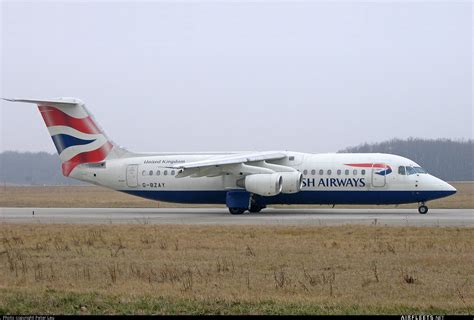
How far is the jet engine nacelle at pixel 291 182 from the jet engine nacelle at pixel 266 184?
0.20 meters

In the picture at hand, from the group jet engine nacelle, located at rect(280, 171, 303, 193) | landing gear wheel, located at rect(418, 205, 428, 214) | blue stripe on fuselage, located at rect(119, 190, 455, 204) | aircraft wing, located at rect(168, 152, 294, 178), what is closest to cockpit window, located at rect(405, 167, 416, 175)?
blue stripe on fuselage, located at rect(119, 190, 455, 204)

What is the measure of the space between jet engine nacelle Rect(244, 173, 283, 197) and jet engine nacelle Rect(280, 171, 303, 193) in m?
0.20

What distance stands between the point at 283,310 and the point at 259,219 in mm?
21168

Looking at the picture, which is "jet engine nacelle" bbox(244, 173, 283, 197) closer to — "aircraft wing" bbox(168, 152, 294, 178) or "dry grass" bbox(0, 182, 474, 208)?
"aircraft wing" bbox(168, 152, 294, 178)

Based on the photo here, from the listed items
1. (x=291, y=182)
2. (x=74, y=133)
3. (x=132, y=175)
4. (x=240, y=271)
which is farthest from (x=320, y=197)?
(x=240, y=271)

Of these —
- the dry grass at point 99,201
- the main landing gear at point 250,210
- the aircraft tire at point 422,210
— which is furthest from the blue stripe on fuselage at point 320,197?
the dry grass at point 99,201

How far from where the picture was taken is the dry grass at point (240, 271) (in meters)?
11.9

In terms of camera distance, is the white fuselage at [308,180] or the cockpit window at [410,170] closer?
the white fuselage at [308,180]

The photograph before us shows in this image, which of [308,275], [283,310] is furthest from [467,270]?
[283,310]

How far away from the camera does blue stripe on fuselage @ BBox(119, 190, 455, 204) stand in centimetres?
3606

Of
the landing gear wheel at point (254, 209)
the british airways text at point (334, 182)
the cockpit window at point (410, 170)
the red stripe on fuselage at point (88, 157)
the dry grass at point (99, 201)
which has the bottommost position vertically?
the dry grass at point (99, 201)

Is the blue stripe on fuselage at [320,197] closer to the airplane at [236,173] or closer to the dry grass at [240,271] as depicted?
the airplane at [236,173]

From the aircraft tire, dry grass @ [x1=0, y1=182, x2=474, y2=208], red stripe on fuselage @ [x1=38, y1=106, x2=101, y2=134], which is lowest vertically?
dry grass @ [x1=0, y1=182, x2=474, y2=208]

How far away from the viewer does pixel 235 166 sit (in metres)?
37.9
